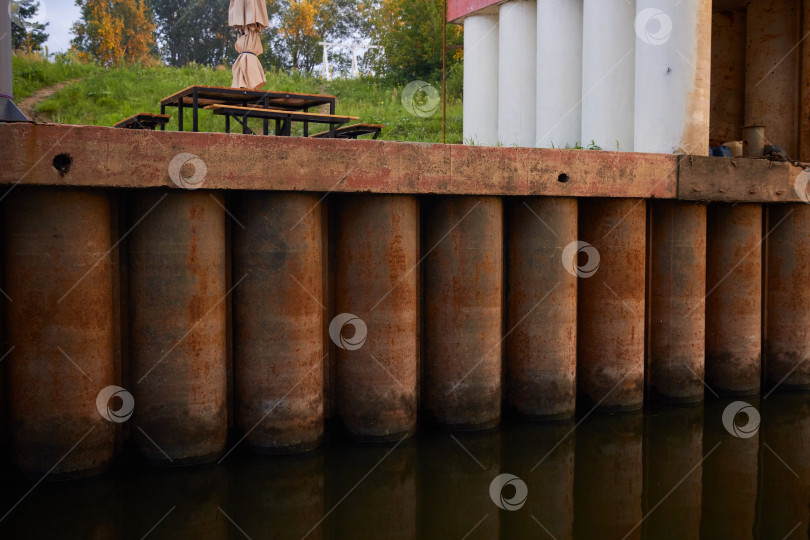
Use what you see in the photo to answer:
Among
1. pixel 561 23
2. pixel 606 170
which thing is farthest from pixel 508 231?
pixel 561 23

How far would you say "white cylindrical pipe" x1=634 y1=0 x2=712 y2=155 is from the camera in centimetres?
1116

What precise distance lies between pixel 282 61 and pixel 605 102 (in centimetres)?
4197

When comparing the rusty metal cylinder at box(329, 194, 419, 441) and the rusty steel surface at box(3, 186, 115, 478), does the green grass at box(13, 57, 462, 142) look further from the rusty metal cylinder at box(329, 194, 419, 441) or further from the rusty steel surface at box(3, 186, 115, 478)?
the rusty steel surface at box(3, 186, 115, 478)

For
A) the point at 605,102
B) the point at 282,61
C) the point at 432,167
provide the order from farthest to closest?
the point at 282,61 < the point at 605,102 < the point at 432,167

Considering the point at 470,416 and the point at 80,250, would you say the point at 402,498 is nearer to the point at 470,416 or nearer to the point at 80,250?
the point at 470,416

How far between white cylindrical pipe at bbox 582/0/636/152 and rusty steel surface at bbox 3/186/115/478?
8206mm


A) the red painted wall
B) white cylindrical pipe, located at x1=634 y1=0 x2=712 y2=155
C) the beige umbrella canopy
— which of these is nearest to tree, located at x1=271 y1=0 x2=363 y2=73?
the red painted wall

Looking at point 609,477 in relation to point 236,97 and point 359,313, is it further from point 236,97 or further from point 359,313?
point 236,97

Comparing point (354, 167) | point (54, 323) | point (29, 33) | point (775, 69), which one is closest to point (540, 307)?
point (354, 167)

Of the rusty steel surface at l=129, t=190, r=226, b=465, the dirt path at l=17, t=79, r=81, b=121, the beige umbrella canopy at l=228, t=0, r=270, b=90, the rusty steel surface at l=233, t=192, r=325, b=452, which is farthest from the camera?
the dirt path at l=17, t=79, r=81, b=121

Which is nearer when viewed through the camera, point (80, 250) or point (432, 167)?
point (80, 250)

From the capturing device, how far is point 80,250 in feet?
23.2

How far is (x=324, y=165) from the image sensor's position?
7.77 m

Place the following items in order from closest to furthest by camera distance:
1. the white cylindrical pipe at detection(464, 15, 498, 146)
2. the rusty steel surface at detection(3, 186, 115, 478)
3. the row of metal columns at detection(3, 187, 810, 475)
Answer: the rusty steel surface at detection(3, 186, 115, 478) → the row of metal columns at detection(3, 187, 810, 475) → the white cylindrical pipe at detection(464, 15, 498, 146)
